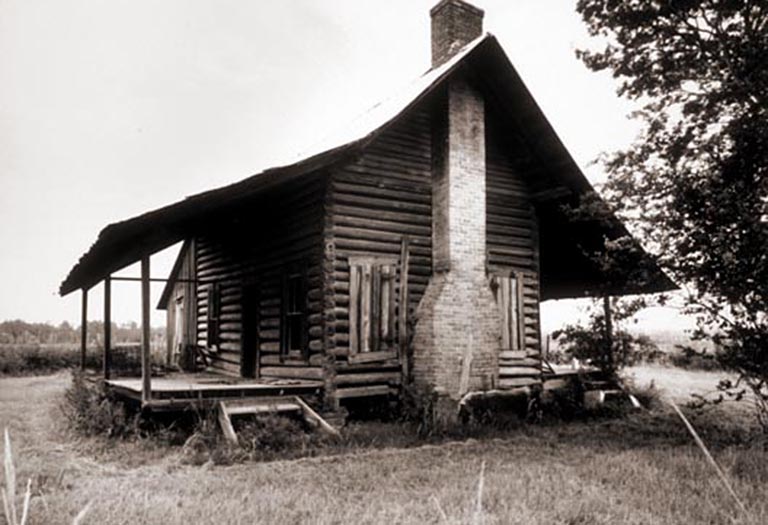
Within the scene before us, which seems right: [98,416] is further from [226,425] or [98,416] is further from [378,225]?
[378,225]

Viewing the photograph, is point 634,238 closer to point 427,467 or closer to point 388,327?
point 388,327

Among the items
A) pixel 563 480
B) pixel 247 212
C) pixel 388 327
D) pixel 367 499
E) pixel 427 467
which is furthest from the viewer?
pixel 247 212

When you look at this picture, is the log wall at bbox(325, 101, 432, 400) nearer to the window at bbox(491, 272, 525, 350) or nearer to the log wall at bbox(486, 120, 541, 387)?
the log wall at bbox(486, 120, 541, 387)

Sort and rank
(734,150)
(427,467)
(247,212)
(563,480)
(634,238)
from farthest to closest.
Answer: (247,212)
(634,238)
(734,150)
(427,467)
(563,480)

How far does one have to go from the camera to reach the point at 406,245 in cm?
1227

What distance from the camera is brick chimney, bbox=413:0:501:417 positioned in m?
11.6

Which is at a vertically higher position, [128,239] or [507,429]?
[128,239]

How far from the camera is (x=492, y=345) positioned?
39.8 ft

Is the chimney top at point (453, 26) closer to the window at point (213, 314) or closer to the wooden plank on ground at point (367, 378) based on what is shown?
the wooden plank on ground at point (367, 378)

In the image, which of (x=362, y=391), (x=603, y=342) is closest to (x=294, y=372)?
(x=362, y=391)

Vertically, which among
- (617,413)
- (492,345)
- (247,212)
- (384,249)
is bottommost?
(617,413)

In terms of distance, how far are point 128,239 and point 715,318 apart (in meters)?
9.19

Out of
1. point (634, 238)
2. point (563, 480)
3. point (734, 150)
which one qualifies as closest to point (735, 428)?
point (634, 238)

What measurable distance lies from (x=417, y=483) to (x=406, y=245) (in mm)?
5884
